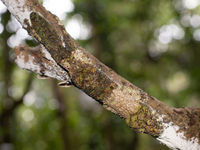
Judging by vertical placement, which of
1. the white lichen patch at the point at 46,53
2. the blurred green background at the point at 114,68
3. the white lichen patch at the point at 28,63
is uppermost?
the blurred green background at the point at 114,68

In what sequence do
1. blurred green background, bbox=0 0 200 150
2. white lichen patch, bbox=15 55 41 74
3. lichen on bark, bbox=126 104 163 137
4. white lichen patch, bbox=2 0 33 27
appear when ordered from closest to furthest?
white lichen patch, bbox=2 0 33 27 → lichen on bark, bbox=126 104 163 137 → white lichen patch, bbox=15 55 41 74 → blurred green background, bbox=0 0 200 150

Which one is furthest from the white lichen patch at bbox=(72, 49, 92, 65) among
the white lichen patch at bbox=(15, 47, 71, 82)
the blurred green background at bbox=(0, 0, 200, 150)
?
the blurred green background at bbox=(0, 0, 200, 150)

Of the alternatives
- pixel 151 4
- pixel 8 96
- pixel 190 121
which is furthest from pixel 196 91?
pixel 190 121

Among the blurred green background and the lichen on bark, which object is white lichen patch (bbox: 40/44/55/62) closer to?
the lichen on bark

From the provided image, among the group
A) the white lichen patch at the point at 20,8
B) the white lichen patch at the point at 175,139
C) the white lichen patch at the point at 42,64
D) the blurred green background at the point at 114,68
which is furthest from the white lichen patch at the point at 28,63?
the blurred green background at the point at 114,68

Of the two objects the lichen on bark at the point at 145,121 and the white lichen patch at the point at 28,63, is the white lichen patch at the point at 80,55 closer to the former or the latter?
the white lichen patch at the point at 28,63

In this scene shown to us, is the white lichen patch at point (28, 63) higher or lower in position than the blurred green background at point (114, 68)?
lower
